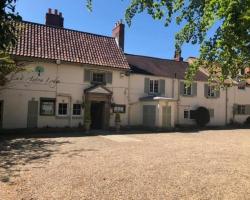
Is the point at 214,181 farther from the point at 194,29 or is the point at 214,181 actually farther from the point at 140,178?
the point at 194,29

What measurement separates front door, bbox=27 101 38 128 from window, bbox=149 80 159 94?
36.6ft

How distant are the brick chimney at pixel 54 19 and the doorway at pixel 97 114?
805 cm

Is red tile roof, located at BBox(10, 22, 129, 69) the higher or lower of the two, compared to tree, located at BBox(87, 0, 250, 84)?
higher

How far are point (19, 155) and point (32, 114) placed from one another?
11676mm

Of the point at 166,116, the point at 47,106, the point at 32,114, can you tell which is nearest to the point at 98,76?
the point at 47,106

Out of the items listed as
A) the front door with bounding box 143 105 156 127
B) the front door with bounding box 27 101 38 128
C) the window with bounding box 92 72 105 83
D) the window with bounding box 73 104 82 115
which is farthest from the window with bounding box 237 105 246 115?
the front door with bounding box 27 101 38 128

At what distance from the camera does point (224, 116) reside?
35.7 meters

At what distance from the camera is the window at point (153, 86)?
30906 millimetres

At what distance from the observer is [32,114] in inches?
966

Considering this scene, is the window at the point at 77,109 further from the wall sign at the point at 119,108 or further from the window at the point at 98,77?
the wall sign at the point at 119,108

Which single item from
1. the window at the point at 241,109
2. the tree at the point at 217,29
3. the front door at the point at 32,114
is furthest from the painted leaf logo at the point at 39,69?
the window at the point at 241,109

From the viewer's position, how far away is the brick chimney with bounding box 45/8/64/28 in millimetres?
29219

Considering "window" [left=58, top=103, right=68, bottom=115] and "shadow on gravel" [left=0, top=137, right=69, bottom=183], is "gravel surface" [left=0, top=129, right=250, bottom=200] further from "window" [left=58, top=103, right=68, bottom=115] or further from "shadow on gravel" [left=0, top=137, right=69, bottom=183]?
"window" [left=58, top=103, right=68, bottom=115]

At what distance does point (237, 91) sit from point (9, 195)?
3367 centimetres
